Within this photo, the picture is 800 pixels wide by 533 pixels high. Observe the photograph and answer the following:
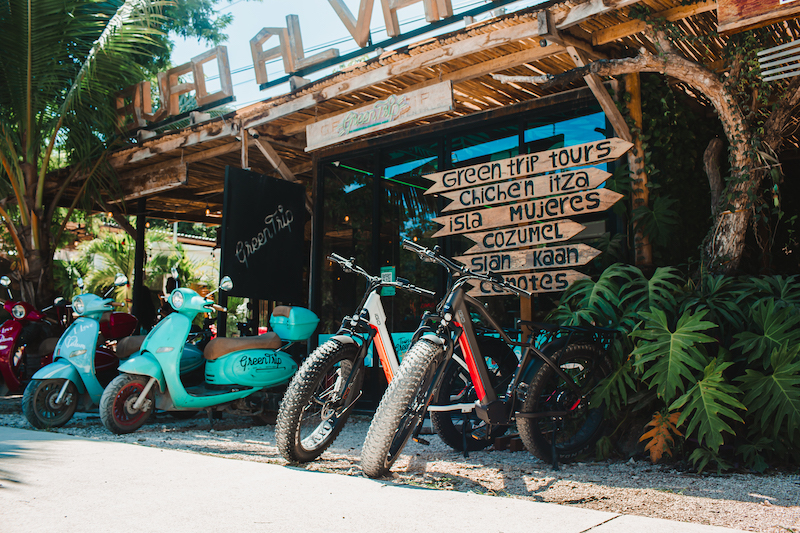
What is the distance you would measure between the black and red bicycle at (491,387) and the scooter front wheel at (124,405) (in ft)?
8.29

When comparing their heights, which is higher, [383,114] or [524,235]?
[383,114]

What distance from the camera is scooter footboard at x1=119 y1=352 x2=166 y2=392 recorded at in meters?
4.98

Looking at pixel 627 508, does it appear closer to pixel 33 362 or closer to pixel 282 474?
pixel 282 474

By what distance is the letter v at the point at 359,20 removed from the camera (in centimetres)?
582

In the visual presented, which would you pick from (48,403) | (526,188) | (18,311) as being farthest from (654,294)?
(18,311)

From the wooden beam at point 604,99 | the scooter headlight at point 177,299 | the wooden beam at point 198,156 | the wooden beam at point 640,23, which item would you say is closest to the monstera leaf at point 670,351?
the wooden beam at point 604,99

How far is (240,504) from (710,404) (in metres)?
2.51

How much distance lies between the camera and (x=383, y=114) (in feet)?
18.9

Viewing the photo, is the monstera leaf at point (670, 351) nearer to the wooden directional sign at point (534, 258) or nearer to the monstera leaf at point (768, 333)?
the monstera leaf at point (768, 333)

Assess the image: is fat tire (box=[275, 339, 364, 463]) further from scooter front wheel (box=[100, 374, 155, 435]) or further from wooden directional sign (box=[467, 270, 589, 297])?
scooter front wheel (box=[100, 374, 155, 435])

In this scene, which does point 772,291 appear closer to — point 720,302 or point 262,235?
point 720,302

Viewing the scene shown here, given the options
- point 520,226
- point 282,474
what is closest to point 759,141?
point 520,226

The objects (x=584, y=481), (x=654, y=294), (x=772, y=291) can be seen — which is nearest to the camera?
(x=584, y=481)

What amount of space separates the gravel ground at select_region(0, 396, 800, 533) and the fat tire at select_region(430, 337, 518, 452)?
11cm
